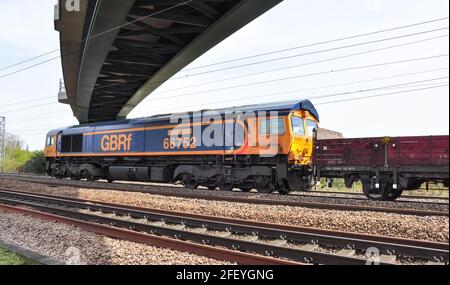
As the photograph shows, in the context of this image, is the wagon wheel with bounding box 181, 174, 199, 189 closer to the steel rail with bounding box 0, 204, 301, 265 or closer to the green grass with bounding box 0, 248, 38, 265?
the steel rail with bounding box 0, 204, 301, 265

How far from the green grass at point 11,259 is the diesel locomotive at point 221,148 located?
9597mm

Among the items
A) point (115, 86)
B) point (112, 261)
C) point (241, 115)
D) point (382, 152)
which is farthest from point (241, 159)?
point (115, 86)

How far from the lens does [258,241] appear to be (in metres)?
7.65

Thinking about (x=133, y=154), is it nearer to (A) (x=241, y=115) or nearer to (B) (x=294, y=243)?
(A) (x=241, y=115)

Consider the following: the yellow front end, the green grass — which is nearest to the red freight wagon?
the yellow front end

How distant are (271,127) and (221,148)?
2524mm

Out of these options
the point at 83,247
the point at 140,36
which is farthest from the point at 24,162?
the point at 83,247

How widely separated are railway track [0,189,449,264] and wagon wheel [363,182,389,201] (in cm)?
577

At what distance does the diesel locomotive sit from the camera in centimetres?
1466

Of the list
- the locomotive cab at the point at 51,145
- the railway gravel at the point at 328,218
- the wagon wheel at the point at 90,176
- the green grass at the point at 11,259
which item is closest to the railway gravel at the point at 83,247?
the green grass at the point at 11,259

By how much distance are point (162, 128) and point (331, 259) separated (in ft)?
45.8

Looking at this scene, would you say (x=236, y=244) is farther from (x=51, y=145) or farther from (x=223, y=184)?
(x=51, y=145)
